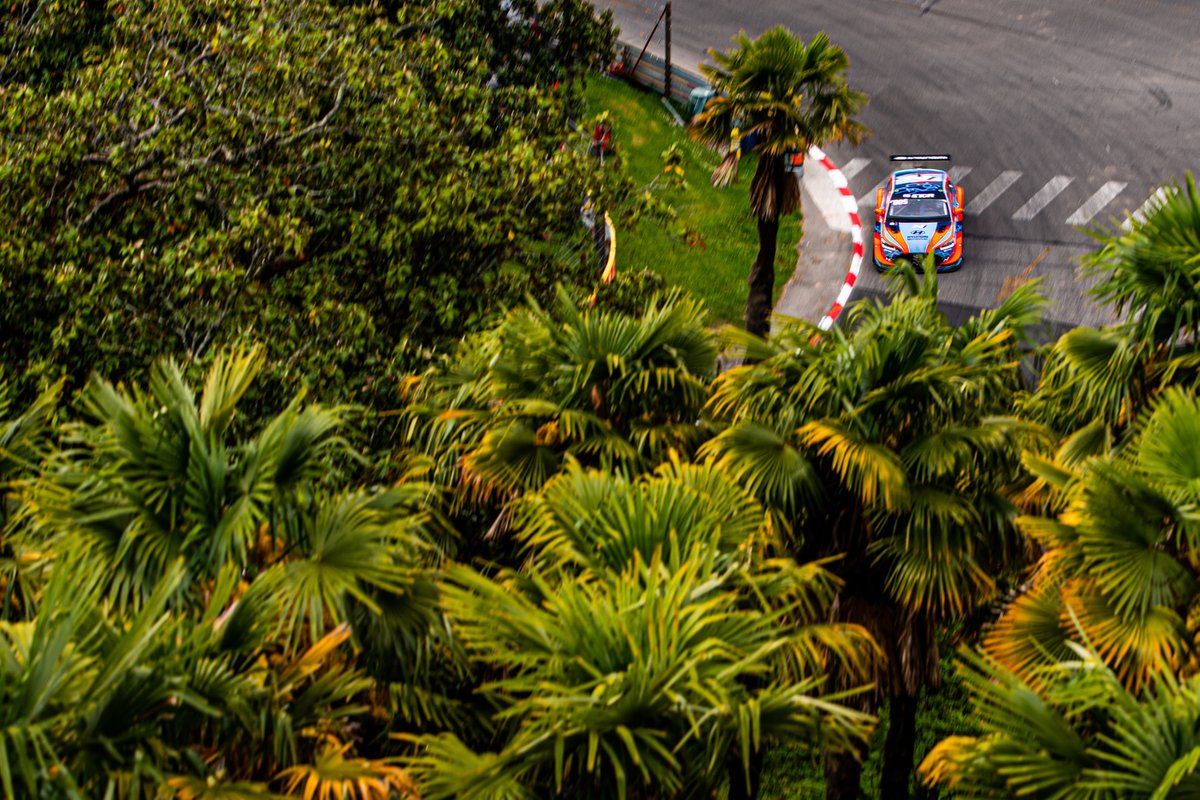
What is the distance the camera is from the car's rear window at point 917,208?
24625 mm

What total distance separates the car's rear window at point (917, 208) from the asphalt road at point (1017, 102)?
1290 millimetres

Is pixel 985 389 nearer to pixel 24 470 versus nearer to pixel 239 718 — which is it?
pixel 239 718

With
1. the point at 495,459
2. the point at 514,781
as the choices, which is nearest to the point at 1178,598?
the point at 514,781

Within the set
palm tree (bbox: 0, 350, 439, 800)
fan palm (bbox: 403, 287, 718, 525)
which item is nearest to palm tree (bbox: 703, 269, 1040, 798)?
fan palm (bbox: 403, 287, 718, 525)

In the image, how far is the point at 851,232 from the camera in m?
26.6

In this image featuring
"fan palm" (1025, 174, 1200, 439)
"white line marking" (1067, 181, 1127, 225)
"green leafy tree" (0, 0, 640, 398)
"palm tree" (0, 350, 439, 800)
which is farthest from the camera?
"white line marking" (1067, 181, 1127, 225)

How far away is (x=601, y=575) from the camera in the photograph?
7.46 metres

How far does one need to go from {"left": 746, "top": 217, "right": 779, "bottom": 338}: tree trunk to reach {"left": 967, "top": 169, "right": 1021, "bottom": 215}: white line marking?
952 cm

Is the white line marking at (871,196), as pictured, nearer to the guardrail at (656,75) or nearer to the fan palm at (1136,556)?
the guardrail at (656,75)

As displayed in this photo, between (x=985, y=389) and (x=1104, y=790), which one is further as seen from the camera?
(x=985, y=389)

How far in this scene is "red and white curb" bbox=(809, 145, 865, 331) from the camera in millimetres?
23891

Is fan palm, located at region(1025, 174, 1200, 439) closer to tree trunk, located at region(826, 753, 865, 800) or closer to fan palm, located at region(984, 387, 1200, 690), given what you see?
fan palm, located at region(984, 387, 1200, 690)

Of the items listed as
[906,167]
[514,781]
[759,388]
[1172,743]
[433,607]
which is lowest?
[514,781]

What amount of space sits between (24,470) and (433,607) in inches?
127
